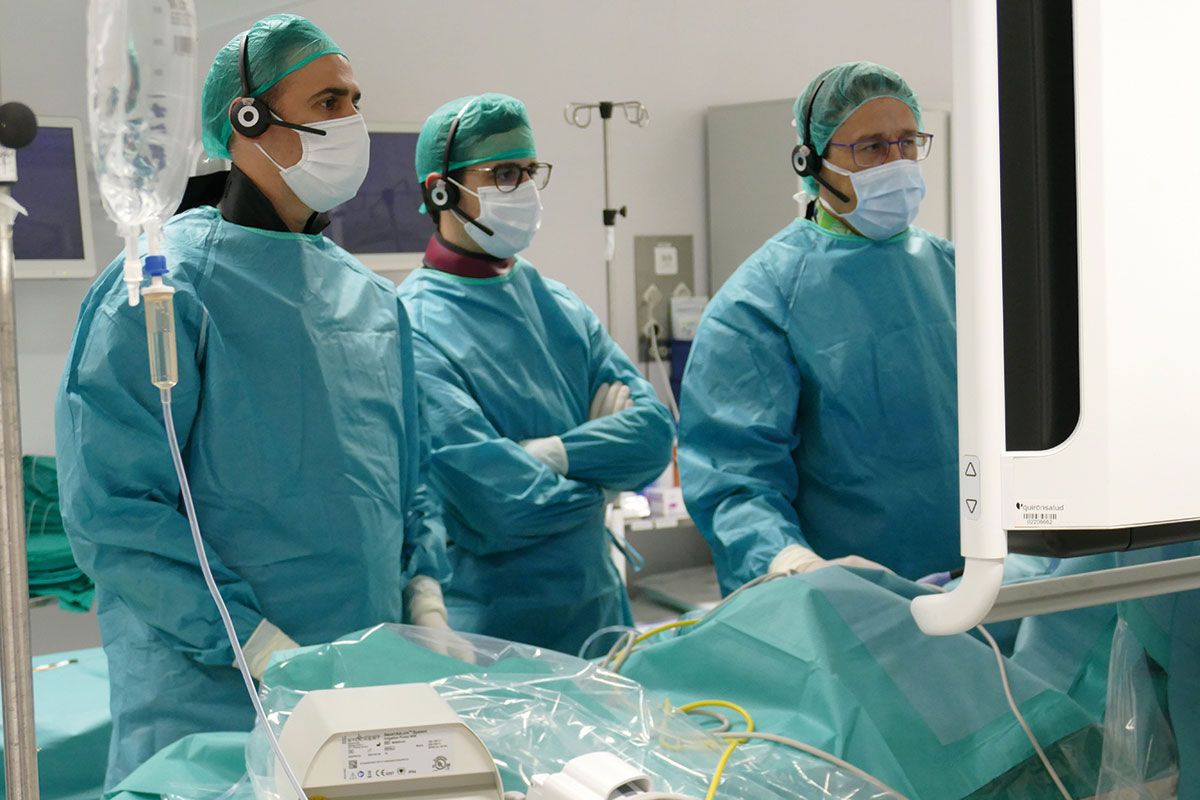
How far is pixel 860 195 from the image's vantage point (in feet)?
6.91

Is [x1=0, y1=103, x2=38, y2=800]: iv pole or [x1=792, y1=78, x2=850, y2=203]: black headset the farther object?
[x1=792, y1=78, x2=850, y2=203]: black headset

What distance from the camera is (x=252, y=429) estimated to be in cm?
171

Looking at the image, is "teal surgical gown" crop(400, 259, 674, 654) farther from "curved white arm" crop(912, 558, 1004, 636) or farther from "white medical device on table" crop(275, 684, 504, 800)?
"curved white arm" crop(912, 558, 1004, 636)

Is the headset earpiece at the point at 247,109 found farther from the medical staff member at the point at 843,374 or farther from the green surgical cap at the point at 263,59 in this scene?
the medical staff member at the point at 843,374

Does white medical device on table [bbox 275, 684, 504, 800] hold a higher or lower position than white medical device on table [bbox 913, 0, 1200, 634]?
lower

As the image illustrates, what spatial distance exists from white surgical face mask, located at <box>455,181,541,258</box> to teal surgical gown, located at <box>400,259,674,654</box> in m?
0.07

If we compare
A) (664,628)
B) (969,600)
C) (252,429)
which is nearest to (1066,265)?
(969,600)

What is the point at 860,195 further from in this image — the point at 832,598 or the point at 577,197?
the point at 577,197

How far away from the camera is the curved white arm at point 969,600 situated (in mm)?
822

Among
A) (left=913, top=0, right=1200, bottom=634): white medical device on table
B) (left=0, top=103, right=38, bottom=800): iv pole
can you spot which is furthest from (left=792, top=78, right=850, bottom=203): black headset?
(left=0, top=103, right=38, bottom=800): iv pole

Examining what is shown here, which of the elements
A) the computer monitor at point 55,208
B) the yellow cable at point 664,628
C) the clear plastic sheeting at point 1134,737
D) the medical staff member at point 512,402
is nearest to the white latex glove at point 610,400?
the medical staff member at point 512,402

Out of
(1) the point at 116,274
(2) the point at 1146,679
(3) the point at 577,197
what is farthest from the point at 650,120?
(2) the point at 1146,679

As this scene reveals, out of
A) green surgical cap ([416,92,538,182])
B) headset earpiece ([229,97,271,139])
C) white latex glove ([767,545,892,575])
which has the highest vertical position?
green surgical cap ([416,92,538,182])

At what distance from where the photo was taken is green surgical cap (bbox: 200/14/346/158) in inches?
69.7
